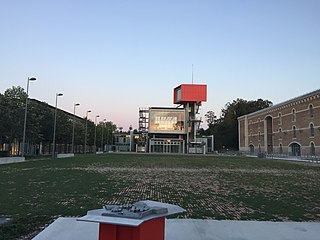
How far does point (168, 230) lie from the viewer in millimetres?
6742

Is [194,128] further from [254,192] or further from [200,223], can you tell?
[200,223]

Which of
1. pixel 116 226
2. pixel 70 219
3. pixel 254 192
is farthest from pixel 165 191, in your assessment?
pixel 116 226

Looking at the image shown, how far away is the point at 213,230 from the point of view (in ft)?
22.4

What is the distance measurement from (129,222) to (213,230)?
3.46 m

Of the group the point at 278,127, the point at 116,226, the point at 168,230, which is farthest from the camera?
the point at 278,127

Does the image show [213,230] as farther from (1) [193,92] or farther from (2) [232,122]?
(2) [232,122]

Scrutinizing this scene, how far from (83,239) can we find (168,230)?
6.02ft

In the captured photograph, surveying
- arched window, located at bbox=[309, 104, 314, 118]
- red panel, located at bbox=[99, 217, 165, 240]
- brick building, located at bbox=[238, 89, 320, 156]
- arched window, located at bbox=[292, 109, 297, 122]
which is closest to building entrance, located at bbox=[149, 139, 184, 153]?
brick building, located at bbox=[238, 89, 320, 156]

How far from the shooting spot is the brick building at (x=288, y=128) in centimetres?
5775

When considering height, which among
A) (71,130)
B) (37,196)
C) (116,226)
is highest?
(71,130)

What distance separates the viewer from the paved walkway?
6273 mm

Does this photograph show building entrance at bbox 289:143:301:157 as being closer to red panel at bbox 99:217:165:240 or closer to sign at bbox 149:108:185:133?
sign at bbox 149:108:185:133

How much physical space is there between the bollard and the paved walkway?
1842 millimetres

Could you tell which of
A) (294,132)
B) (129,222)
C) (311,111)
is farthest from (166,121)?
(129,222)
